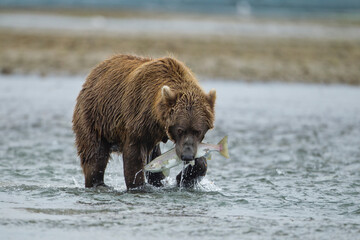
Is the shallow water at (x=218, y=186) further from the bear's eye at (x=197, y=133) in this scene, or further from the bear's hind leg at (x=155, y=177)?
the bear's eye at (x=197, y=133)

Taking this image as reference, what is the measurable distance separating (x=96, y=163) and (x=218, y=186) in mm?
1688

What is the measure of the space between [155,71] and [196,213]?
1679mm

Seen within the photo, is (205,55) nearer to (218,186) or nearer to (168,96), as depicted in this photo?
(218,186)

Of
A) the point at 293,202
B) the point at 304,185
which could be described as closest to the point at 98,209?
the point at 293,202

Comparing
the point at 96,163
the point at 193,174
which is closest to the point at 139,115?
the point at 96,163

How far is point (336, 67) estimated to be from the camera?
22969mm

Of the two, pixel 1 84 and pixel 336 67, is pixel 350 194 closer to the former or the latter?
pixel 1 84

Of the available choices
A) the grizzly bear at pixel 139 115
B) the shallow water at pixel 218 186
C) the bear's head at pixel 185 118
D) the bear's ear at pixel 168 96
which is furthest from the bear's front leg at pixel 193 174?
the bear's ear at pixel 168 96

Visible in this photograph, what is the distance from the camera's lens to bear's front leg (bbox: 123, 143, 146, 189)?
763cm

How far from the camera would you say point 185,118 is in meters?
→ 7.12

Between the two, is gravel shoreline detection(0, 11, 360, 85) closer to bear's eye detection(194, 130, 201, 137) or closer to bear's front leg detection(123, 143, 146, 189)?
bear's front leg detection(123, 143, 146, 189)

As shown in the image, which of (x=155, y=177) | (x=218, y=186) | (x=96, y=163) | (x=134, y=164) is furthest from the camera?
(x=218, y=186)

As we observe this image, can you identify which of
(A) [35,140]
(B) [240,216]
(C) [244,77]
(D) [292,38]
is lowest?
(B) [240,216]

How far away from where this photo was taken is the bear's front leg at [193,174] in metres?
8.09
